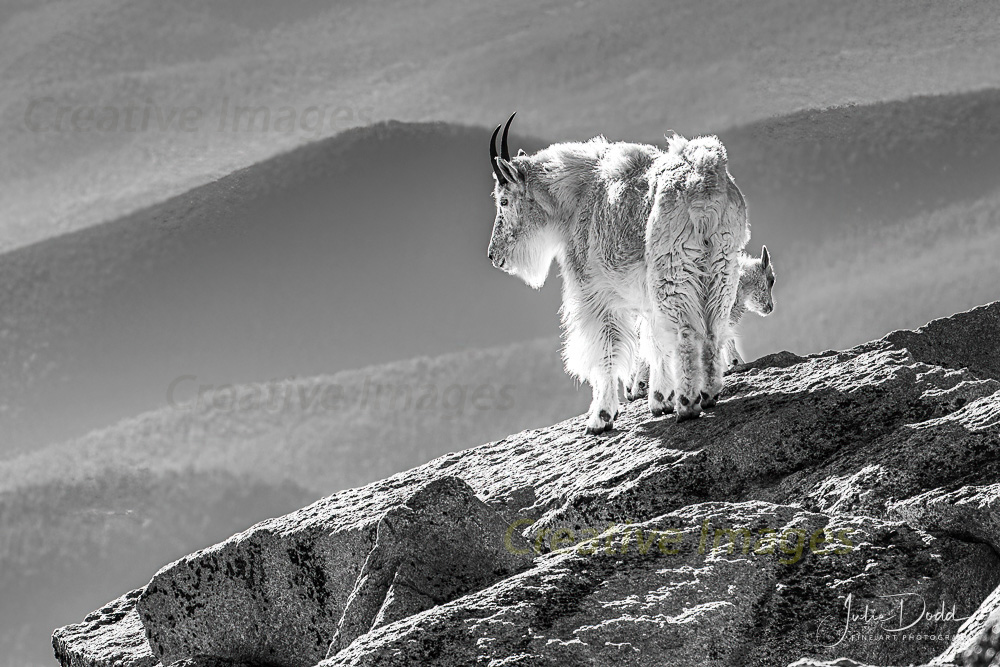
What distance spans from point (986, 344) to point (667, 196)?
4406 mm

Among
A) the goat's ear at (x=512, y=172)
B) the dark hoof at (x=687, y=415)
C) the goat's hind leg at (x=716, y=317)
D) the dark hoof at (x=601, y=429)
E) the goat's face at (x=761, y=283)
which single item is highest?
the goat's ear at (x=512, y=172)

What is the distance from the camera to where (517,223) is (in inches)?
599

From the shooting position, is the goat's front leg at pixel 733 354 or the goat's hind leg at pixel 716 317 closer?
the goat's hind leg at pixel 716 317

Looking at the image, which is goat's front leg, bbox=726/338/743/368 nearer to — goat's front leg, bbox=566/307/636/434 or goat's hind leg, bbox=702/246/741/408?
goat's front leg, bbox=566/307/636/434

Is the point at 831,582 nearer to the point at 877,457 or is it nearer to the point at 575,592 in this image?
the point at 575,592

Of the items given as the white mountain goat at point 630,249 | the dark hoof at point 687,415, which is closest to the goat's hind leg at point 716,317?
the white mountain goat at point 630,249

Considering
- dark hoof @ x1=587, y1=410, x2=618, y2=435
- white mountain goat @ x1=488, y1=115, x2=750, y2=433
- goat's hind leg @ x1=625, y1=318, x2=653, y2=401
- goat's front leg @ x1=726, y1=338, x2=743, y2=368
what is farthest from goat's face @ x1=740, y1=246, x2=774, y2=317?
dark hoof @ x1=587, y1=410, x2=618, y2=435

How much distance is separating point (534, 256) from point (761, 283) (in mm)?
3855

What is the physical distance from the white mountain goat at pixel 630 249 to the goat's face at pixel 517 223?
0.01 metres

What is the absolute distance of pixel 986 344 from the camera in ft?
46.6
